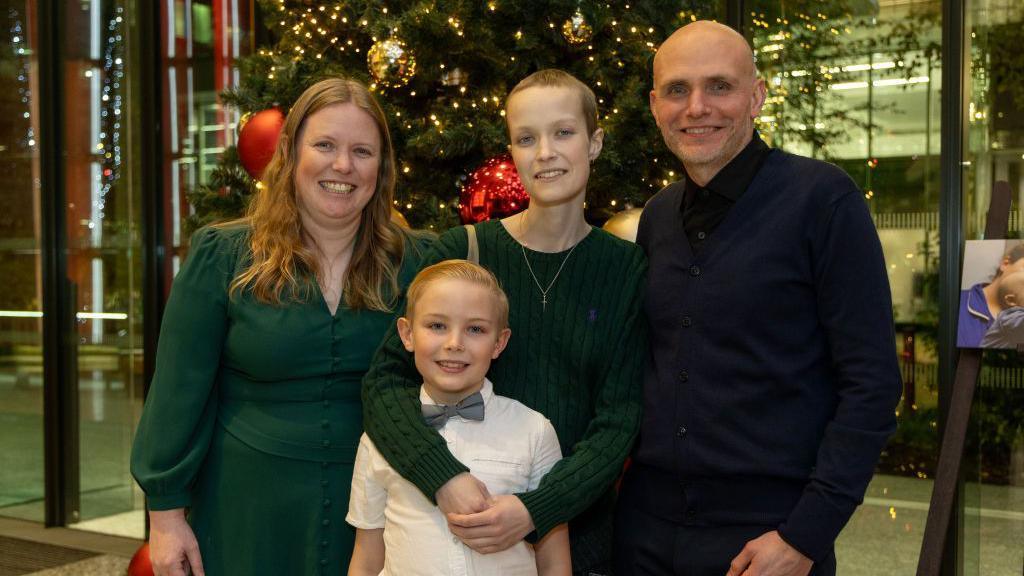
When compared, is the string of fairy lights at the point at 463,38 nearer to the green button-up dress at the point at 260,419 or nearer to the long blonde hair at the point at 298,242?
the long blonde hair at the point at 298,242


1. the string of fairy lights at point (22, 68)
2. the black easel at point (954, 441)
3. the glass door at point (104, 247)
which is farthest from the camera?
the string of fairy lights at point (22, 68)

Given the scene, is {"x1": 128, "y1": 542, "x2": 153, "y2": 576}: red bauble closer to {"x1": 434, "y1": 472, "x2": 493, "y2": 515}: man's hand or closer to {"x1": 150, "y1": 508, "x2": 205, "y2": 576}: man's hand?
{"x1": 150, "y1": 508, "x2": 205, "y2": 576}: man's hand

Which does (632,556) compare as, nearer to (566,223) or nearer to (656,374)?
(656,374)

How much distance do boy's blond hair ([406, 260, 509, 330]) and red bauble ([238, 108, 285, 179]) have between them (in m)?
1.52

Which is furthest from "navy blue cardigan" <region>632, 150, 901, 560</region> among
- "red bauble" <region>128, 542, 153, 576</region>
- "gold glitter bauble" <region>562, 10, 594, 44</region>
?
"red bauble" <region>128, 542, 153, 576</region>

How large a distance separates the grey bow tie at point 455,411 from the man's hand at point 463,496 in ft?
0.40

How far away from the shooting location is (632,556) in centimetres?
179

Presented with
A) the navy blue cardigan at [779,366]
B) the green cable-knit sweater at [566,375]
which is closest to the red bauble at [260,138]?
the green cable-knit sweater at [566,375]

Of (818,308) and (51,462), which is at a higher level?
(818,308)

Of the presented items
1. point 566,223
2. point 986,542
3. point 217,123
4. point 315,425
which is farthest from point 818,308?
point 217,123

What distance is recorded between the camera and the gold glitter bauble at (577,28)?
3.04m

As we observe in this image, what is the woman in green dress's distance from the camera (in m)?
1.95

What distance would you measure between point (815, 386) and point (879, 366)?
124mm

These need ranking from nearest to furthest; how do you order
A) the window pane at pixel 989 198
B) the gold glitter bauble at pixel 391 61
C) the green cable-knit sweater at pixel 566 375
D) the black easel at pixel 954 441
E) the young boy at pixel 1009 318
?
the green cable-knit sweater at pixel 566 375 → the black easel at pixel 954 441 → the young boy at pixel 1009 318 → the gold glitter bauble at pixel 391 61 → the window pane at pixel 989 198
